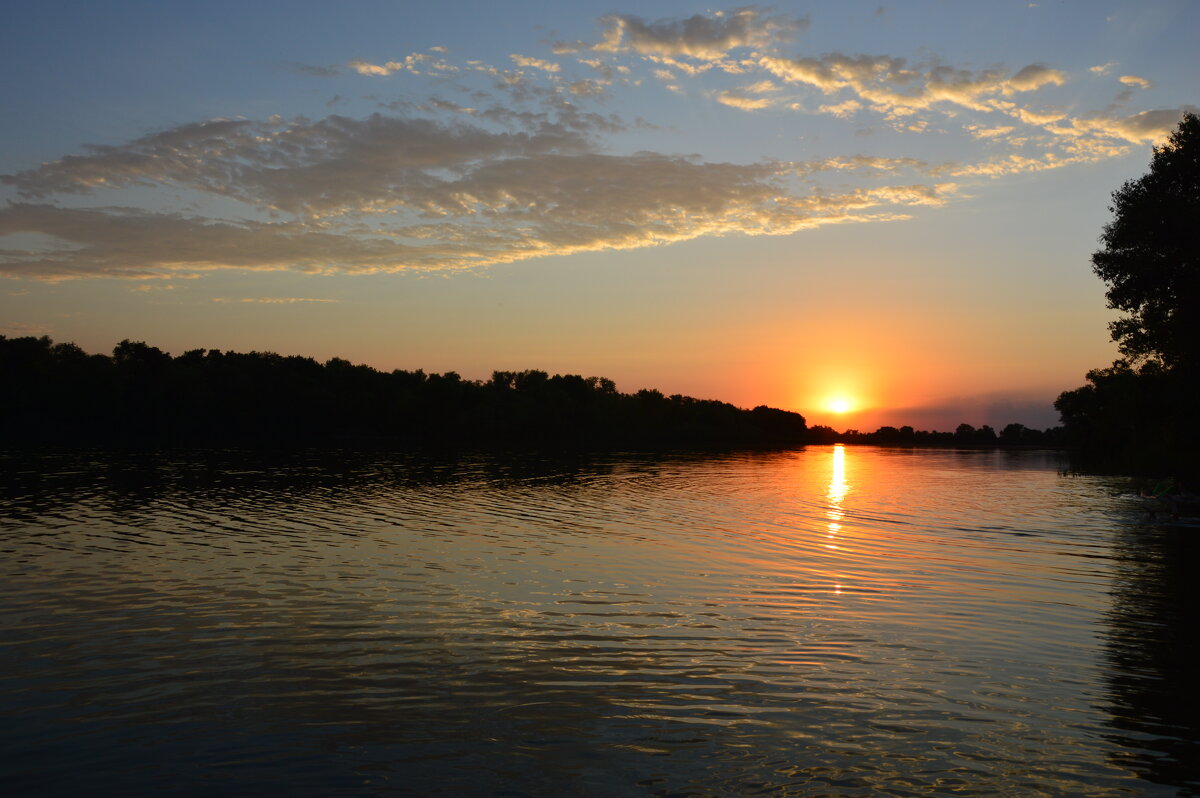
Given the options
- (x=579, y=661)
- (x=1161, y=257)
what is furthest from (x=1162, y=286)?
(x=579, y=661)

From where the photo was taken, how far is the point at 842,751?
13070 mm

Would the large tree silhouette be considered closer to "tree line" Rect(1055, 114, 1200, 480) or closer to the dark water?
"tree line" Rect(1055, 114, 1200, 480)

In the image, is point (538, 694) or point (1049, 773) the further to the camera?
point (538, 694)

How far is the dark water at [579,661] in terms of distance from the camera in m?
12.3

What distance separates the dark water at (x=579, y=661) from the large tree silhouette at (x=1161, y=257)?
1783 cm

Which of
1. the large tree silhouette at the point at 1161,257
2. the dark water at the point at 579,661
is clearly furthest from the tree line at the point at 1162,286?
the dark water at the point at 579,661

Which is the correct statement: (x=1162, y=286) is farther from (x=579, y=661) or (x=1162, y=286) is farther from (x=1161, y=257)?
(x=579, y=661)

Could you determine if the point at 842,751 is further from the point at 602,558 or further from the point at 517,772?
the point at 602,558

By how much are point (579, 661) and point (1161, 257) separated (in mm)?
52177

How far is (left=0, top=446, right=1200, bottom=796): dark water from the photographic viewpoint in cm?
1228

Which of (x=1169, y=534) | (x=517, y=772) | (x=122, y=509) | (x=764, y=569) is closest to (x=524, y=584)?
(x=764, y=569)

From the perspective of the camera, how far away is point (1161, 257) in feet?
170

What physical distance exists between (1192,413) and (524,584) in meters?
48.2

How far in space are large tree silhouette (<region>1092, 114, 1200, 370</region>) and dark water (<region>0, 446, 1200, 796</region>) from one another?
17828 mm
